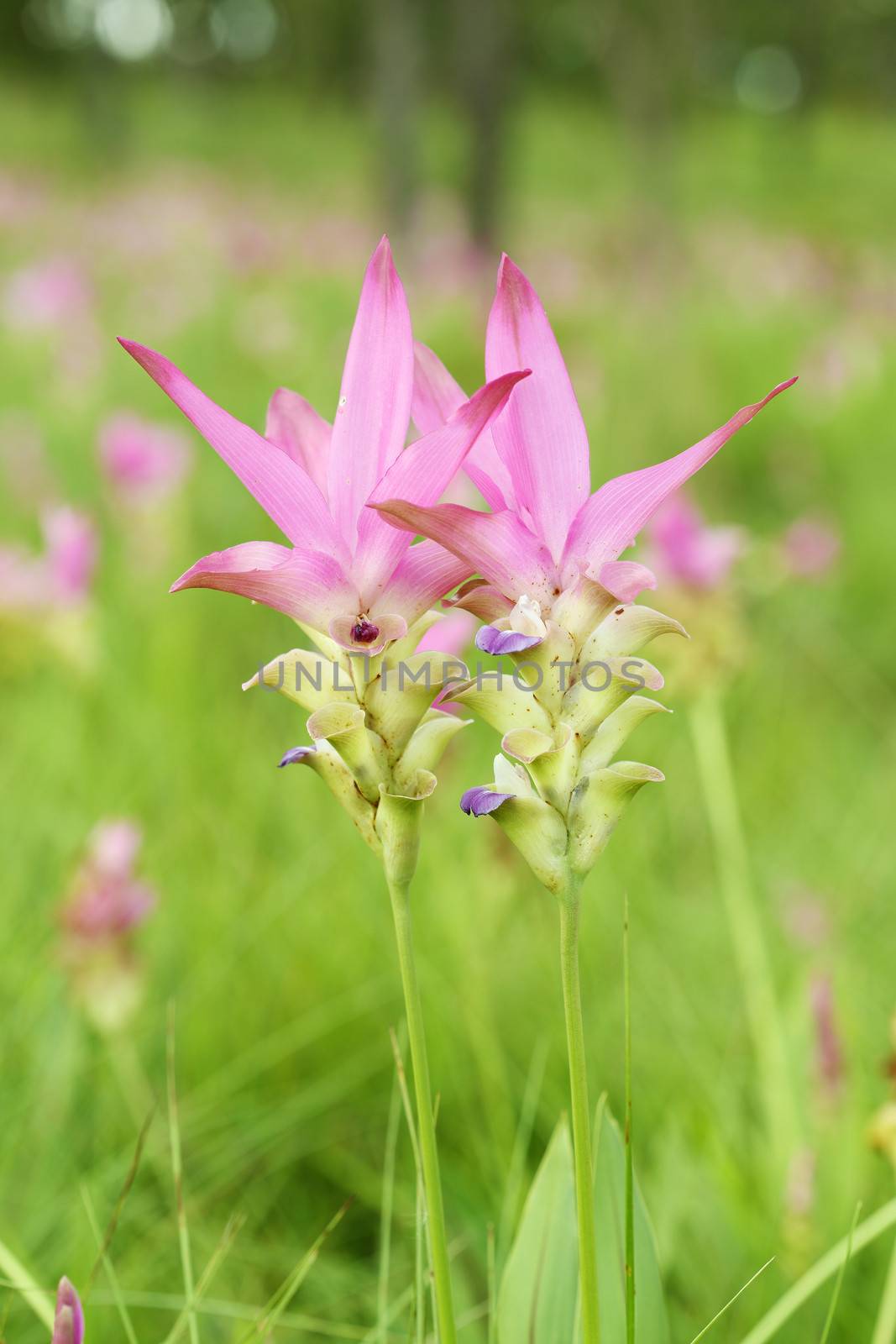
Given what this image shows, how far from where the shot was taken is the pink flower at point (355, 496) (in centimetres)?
47

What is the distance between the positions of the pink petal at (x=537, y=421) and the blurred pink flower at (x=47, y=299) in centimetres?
370

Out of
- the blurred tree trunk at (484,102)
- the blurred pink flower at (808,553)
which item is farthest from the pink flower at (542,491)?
the blurred tree trunk at (484,102)

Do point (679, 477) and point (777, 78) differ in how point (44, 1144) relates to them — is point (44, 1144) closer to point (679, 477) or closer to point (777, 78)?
point (679, 477)

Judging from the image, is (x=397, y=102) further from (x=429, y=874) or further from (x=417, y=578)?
(x=417, y=578)

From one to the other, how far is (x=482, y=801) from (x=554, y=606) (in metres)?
0.08

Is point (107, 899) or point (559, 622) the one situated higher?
point (559, 622)

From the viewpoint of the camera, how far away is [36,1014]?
128cm

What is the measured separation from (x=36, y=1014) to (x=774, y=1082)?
0.74m

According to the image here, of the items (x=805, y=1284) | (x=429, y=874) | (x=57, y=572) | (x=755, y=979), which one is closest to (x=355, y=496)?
(x=805, y=1284)

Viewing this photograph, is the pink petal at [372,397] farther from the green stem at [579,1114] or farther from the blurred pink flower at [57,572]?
the blurred pink flower at [57,572]

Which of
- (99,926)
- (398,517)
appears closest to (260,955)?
(99,926)

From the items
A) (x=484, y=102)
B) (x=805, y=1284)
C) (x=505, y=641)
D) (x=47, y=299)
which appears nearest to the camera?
(x=505, y=641)

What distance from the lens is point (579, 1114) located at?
460 mm

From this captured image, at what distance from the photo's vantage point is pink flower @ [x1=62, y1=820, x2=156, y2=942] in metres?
1.12
